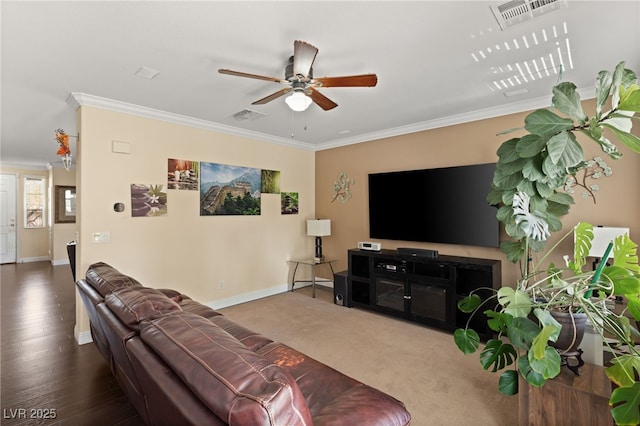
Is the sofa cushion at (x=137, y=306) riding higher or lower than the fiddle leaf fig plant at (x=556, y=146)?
A: lower

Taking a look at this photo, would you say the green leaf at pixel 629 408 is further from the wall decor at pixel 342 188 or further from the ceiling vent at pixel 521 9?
the wall decor at pixel 342 188

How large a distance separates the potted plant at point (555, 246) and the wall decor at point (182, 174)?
12.0 ft

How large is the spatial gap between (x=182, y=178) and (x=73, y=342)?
Result: 2.18 metres

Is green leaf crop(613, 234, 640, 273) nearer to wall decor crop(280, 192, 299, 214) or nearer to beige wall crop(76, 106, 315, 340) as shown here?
beige wall crop(76, 106, 315, 340)

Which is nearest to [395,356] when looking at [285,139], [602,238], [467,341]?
[467,341]

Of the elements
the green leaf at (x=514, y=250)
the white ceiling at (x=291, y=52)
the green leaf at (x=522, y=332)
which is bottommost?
the green leaf at (x=522, y=332)

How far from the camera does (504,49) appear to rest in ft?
7.80

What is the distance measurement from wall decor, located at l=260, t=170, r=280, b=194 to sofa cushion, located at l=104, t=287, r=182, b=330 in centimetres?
336

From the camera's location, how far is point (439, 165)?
4148 mm

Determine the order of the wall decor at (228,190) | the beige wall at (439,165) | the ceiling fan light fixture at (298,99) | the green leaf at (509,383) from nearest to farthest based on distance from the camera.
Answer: the green leaf at (509,383), the ceiling fan light fixture at (298,99), the beige wall at (439,165), the wall decor at (228,190)

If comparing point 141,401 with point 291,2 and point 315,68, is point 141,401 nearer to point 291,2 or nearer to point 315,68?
point 291,2

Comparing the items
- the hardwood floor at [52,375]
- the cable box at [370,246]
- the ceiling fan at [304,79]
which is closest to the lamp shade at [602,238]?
the cable box at [370,246]

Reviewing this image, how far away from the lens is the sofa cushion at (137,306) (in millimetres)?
1496

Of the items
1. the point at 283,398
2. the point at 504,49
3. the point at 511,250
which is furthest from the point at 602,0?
the point at 283,398
